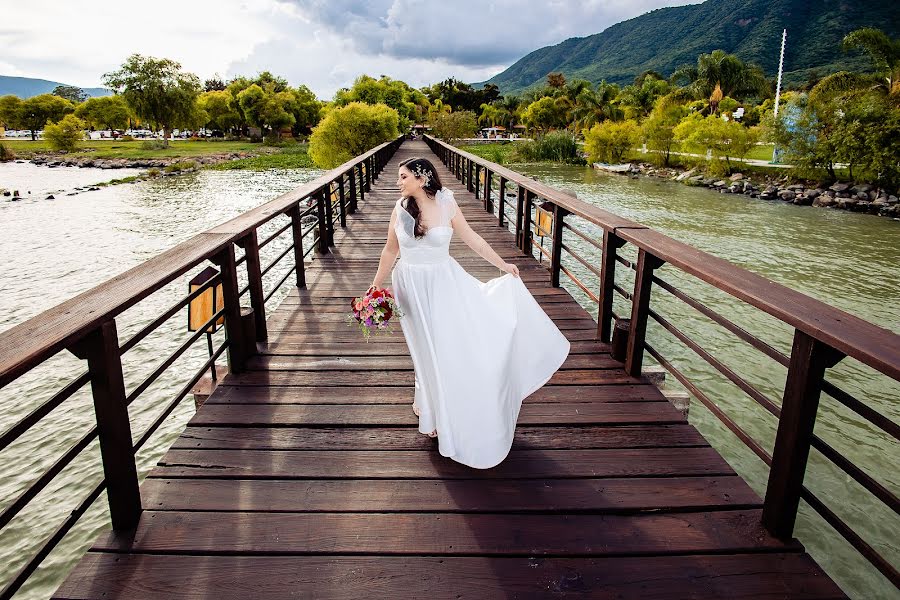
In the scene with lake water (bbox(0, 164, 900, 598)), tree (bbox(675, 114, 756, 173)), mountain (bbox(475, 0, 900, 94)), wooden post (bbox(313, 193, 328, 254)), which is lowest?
lake water (bbox(0, 164, 900, 598))

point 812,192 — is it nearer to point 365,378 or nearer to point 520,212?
point 520,212

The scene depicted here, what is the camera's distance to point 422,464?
2662mm

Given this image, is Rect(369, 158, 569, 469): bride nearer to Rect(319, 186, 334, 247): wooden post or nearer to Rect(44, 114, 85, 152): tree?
Rect(319, 186, 334, 247): wooden post

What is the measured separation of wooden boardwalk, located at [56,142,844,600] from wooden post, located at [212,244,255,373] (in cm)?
22

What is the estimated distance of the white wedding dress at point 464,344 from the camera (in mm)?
2510

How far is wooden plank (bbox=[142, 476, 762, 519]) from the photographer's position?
7.67 ft

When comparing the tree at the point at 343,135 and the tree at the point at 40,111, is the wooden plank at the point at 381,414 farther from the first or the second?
the tree at the point at 40,111

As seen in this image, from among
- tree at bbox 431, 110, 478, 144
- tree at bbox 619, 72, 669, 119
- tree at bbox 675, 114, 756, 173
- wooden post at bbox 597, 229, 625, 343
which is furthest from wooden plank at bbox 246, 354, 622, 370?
tree at bbox 619, 72, 669, 119

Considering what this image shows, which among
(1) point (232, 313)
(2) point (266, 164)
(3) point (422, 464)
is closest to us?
(3) point (422, 464)

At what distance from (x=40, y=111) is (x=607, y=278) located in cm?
9262

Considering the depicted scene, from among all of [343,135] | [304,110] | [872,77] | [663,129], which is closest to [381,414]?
[343,135]

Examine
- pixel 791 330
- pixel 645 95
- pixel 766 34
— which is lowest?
pixel 791 330

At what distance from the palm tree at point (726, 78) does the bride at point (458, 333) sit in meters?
57.5

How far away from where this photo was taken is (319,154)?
2678 cm
